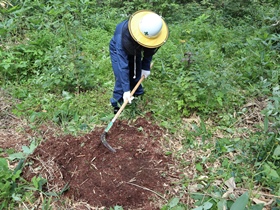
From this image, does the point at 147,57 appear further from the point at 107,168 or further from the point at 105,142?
the point at 107,168

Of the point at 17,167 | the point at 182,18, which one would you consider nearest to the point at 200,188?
the point at 17,167

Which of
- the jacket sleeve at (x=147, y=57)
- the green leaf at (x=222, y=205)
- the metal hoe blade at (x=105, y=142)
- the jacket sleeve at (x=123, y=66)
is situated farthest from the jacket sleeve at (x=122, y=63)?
the green leaf at (x=222, y=205)

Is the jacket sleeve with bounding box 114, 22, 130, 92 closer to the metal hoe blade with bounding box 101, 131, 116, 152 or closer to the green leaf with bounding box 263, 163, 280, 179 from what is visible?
the metal hoe blade with bounding box 101, 131, 116, 152

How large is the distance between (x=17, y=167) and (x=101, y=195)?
0.84 m

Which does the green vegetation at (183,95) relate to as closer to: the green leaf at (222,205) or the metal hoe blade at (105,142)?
the green leaf at (222,205)

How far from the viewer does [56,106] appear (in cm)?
355

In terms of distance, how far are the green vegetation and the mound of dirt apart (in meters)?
0.19

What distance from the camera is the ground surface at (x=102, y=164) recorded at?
2.42 m

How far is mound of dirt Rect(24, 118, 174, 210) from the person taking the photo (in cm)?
241

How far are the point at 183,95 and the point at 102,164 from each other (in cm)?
144

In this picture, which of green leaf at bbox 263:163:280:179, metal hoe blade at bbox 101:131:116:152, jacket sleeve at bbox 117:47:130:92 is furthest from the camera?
jacket sleeve at bbox 117:47:130:92

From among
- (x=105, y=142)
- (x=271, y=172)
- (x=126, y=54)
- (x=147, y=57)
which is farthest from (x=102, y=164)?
(x=271, y=172)

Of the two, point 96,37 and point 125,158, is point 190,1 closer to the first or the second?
point 96,37

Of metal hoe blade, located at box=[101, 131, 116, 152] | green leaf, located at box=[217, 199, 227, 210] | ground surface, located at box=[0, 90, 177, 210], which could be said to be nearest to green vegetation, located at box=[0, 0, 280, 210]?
green leaf, located at box=[217, 199, 227, 210]
